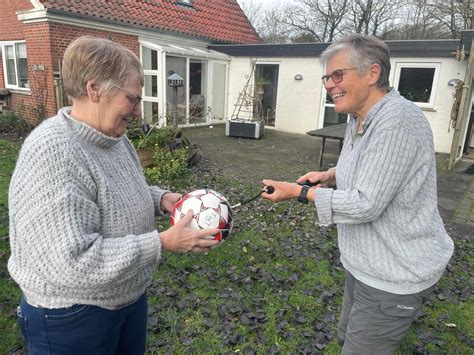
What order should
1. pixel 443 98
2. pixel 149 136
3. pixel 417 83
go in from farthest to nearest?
1. pixel 417 83
2. pixel 443 98
3. pixel 149 136

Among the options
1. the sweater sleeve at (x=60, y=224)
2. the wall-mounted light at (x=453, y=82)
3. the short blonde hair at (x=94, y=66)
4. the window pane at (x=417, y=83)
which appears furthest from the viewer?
the window pane at (x=417, y=83)

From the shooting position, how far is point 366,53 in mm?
1697

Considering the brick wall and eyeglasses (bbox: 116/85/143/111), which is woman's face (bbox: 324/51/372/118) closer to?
eyeglasses (bbox: 116/85/143/111)

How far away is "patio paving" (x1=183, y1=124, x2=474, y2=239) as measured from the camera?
5.70 metres

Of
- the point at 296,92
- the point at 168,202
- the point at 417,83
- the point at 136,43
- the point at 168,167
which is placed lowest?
the point at 168,167

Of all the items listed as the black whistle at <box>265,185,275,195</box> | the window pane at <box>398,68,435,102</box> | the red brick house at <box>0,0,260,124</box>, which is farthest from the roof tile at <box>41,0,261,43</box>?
the black whistle at <box>265,185,275,195</box>

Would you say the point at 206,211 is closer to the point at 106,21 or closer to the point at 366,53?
the point at 366,53

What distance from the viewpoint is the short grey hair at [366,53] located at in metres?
1.70

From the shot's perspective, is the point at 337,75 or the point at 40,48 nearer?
the point at 337,75

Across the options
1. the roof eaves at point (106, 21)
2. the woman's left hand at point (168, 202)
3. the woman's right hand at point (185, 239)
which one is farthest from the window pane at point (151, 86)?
the woman's right hand at point (185, 239)

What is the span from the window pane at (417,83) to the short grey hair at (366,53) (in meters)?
9.49

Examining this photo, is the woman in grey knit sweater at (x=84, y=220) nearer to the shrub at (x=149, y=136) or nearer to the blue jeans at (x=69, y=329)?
the blue jeans at (x=69, y=329)

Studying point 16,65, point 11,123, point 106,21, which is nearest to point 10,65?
A: point 16,65

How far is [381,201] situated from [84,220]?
4.08ft
